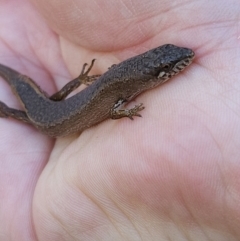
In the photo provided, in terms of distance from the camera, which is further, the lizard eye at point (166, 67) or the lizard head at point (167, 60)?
the lizard eye at point (166, 67)

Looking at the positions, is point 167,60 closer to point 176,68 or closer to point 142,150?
point 176,68

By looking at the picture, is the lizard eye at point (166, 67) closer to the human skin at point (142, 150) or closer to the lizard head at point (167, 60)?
the lizard head at point (167, 60)

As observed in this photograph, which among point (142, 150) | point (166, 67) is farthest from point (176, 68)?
point (142, 150)

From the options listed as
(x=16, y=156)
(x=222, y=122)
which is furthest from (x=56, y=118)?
(x=222, y=122)

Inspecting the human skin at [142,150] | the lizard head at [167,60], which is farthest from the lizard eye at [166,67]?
the human skin at [142,150]

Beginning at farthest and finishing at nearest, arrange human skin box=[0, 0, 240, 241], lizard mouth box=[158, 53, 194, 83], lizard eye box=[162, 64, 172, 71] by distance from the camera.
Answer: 1. lizard eye box=[162, 64, 172, 71]
2. lizard mouth box=[158, 53, 194, 83]
3. human skin box=[0, 0, 240, 241]

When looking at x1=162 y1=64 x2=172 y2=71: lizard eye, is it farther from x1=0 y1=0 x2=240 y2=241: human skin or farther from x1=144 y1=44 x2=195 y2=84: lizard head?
x1=0 y1=0 x2=240 y2=241: human skin

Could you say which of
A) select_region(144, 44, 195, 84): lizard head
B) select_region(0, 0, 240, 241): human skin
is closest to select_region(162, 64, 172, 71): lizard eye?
select_region(144, 44, 195, 84): lizard head

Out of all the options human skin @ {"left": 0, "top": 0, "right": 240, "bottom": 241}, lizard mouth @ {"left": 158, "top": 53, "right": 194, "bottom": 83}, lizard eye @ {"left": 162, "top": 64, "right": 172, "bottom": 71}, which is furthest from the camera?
lizard eye @ {"left": 162, "top": 64, "right": 172, "bottom": 71}

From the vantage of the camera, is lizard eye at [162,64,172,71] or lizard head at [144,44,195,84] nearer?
lizard head at [144,44,195,84]
